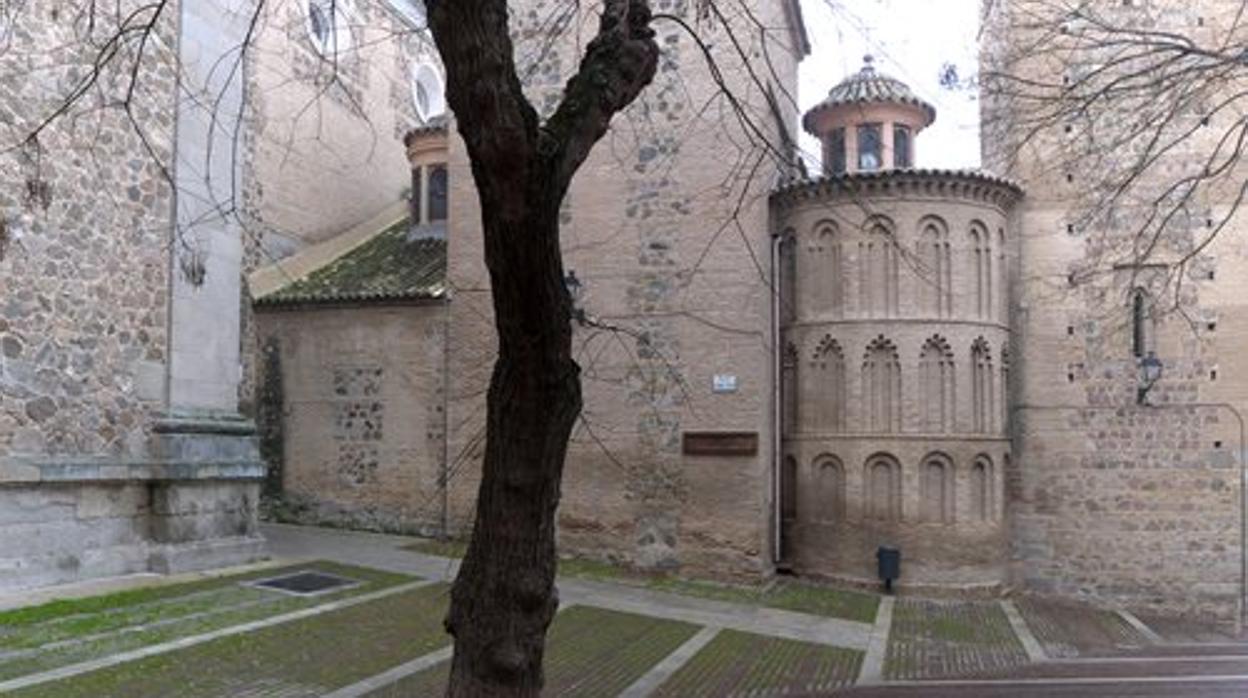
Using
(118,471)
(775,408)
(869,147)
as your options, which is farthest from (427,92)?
(118,471)

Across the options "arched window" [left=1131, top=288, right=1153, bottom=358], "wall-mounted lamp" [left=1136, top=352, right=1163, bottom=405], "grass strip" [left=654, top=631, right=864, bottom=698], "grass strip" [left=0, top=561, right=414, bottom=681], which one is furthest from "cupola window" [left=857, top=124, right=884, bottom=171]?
"grass strip" [left=0, top=561, right=414, bottom=681]

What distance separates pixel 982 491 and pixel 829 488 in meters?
2.11

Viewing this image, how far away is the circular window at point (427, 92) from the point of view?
885 inches

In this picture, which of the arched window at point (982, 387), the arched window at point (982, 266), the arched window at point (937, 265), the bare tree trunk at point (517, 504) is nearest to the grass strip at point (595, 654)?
the bare tree trunk at point (517, 504)

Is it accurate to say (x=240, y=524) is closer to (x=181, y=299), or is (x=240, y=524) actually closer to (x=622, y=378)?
(x=181, y=299)

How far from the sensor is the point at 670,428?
13750 mm

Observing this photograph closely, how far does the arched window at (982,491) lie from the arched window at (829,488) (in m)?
1.78

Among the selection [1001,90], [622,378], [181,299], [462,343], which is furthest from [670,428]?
[1001,90]

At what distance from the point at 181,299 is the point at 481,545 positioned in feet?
29.0

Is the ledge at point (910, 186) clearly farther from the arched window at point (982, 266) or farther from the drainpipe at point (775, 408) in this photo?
the drainpipe at point (775, 408)

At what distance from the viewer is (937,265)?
1427cm

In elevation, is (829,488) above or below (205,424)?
below

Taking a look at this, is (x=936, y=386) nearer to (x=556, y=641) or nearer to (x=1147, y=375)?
(x=1147, y=375)

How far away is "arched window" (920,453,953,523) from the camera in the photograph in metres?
13.9
